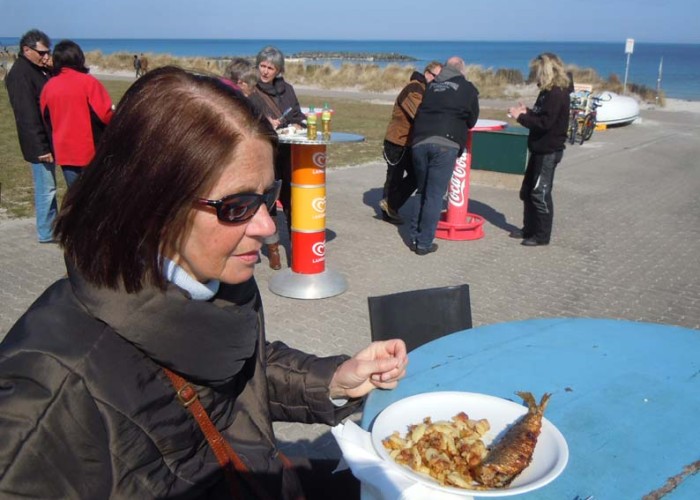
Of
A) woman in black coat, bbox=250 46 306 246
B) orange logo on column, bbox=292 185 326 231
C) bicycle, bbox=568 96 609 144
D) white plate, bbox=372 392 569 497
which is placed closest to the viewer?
white plate, bbox=372 392 569 497

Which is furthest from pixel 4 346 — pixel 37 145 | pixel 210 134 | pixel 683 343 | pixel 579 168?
pixel 579 168

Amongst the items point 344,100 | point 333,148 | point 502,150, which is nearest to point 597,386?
point 502,150

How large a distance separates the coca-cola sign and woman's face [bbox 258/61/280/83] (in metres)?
2.57

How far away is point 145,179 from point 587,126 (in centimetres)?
1638

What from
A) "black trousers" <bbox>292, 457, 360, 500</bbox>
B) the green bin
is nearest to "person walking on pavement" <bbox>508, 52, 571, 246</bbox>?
the green bin

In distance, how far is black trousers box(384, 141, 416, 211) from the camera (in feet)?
26.3

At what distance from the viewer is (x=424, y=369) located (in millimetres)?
2246

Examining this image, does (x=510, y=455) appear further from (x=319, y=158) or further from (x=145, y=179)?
(x=319, y=158)

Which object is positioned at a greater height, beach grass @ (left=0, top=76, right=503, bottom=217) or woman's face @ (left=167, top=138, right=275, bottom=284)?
woman's face @ (left=167, top=138, right=275, bottom=284)

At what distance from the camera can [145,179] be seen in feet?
4.35

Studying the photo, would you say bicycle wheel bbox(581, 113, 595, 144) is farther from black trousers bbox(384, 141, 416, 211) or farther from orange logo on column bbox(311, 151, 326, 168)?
orange logo on column bbox(311, 151, 326, 168)

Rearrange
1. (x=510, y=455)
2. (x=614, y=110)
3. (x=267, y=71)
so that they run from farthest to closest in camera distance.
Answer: (x=614, y=110) → (x=267, y=71) → (x=510, y=455)

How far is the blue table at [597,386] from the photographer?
5.68ft

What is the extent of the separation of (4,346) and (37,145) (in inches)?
232
